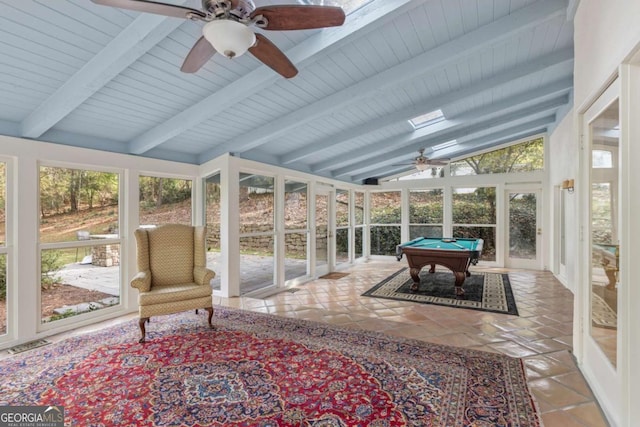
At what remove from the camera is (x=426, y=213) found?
8.55 metres

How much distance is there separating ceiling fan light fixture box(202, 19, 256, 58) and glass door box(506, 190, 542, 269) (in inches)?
303

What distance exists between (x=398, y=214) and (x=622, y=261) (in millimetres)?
7166

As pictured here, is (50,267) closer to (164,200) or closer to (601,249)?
(164,200)

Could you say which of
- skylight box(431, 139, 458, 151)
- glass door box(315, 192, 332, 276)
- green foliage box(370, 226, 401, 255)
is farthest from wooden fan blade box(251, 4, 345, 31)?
green foliage box(370, 226, 401, 255)

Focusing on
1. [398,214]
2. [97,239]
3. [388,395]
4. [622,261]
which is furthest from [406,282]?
[97,239]

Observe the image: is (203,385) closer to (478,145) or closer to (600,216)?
(600,216)

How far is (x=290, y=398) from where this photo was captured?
2234mm

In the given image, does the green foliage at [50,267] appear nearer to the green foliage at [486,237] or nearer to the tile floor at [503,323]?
the tile floor at [503,323]

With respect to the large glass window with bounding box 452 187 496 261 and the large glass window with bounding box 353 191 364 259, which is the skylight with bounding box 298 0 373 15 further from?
the large glass window with bounding box 452 187 496 261

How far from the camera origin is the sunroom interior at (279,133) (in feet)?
6.92

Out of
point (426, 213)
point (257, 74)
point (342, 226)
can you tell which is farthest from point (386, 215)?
point (257, 74)

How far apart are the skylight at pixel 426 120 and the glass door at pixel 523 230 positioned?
3.47m

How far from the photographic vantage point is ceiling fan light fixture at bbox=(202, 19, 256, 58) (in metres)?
1.59

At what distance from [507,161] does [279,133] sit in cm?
609
